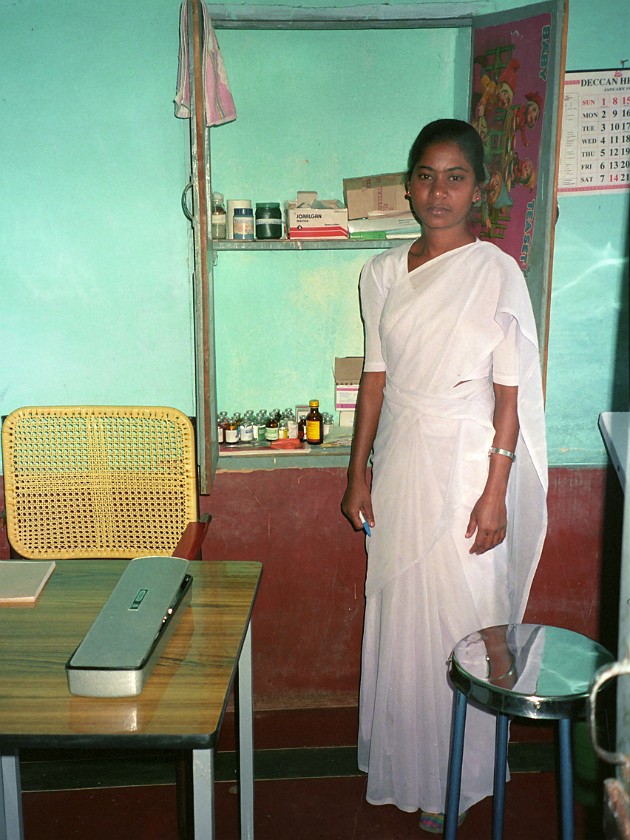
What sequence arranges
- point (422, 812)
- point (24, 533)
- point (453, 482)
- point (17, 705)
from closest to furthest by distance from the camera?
point (17, 705), point (453, 482), point (422, 812), point (24, 533)

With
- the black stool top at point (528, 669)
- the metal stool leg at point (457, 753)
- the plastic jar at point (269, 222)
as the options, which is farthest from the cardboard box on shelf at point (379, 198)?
the metal stool leg at point (457, 753)

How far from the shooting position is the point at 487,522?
7.68ft

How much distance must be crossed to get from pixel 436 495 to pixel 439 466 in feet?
0.28

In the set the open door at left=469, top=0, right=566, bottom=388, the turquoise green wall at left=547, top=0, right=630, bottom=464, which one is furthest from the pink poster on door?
the turquoise green wall at left=547, top=0, right=630, bottom=464

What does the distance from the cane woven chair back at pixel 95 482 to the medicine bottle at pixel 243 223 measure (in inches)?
26.2

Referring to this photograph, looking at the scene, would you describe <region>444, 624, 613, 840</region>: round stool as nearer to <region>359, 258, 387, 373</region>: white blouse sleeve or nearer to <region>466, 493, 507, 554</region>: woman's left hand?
<region>466, 493, 507, 554</region>: woman's left hand

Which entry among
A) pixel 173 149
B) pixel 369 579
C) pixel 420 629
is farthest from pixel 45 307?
pixel 420 629

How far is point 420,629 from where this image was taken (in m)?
2.44

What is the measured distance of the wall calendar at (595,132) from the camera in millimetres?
2877

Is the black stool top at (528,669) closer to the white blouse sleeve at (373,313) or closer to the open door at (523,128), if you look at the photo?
the white blouse sleeve at (373,313)

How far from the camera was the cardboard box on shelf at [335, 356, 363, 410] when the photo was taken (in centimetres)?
313

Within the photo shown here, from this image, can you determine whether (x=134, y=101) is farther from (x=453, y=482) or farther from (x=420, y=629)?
(x=420, y=629)

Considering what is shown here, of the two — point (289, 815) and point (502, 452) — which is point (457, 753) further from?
point (289, 815)

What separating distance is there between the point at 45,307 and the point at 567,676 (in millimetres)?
2229
